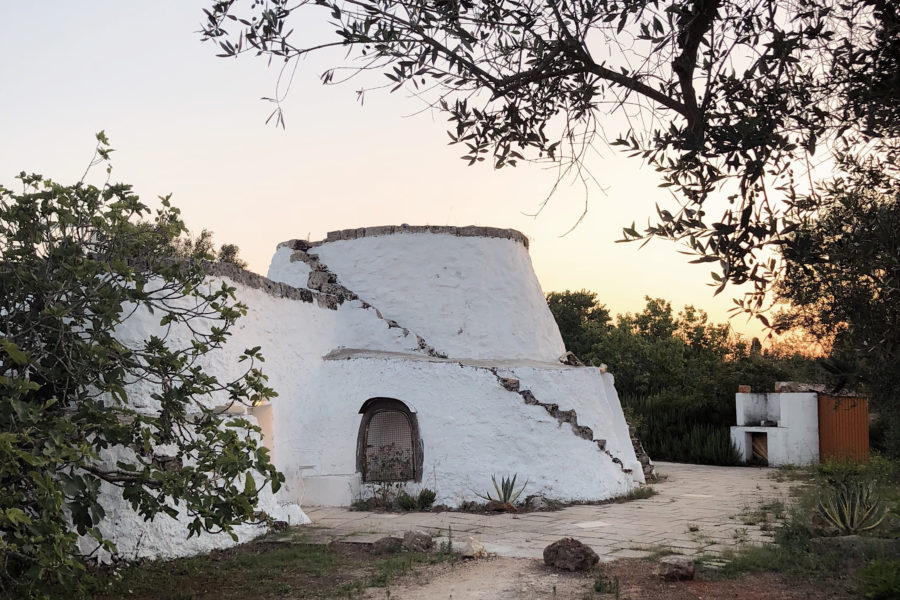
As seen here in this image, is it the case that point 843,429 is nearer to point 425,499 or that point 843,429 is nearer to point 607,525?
point 607,525

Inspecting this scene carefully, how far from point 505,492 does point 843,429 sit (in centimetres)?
1117

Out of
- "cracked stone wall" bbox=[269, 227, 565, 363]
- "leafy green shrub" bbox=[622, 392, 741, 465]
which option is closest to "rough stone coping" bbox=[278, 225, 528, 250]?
"cracked stone wall" bbox=[269, 227, 565, 363]

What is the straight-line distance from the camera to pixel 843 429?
1923 cm

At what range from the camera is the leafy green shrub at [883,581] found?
19.3 ft

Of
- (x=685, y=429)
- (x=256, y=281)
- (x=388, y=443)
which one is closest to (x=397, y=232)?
(x=256, y=281)

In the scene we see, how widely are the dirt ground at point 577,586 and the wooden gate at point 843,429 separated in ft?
43.1

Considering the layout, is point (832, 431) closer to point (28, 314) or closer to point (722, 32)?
point (722, 32)

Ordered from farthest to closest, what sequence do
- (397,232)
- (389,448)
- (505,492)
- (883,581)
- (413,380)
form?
(397,232), (413,380), (389,448), (505,492), (883,581)

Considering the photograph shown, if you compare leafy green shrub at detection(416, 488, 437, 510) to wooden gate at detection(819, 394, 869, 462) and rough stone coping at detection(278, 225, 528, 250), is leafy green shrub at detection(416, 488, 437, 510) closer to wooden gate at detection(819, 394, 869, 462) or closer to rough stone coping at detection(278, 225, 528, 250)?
rough stone coping at detection(278, 225, 528, 250)

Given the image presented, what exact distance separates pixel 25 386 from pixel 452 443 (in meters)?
7.95

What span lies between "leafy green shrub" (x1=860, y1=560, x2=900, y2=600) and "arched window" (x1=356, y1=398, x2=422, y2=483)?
7575mm

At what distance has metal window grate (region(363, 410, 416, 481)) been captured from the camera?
1281 cm

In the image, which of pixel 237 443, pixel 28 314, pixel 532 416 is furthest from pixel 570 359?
pixel 28 314

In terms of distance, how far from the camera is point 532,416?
13.0m
